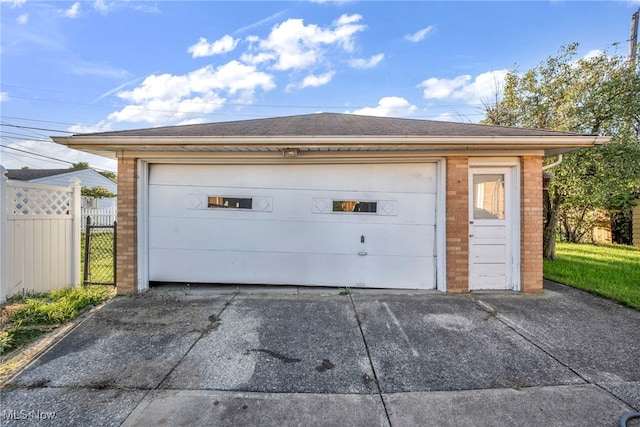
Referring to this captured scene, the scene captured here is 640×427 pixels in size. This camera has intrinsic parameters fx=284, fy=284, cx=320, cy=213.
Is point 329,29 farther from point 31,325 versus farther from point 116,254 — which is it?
point 31,325

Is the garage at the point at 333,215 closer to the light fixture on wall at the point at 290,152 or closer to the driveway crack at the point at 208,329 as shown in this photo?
the light fixture on wall at the point at 290,152

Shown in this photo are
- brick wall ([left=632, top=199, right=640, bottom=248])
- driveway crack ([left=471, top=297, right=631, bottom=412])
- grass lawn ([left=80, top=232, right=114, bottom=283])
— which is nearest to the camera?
driveway crack ([left=471, top=297, right=631, bottom=412])

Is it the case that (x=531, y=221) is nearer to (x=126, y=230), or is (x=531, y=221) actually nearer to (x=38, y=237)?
(x=126, y=230)

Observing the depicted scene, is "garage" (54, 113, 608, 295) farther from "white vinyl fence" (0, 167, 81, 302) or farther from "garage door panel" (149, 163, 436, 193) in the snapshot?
"white vinyl fence" (0, 167, 81, 302)

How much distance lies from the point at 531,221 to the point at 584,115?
5120 millimetres

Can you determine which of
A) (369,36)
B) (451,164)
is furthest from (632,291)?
(369,36)

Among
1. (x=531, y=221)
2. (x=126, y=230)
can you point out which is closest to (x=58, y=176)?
(x=126, y=230)

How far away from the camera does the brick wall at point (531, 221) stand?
14.9 feet

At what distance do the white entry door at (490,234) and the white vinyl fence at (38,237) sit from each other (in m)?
6.69

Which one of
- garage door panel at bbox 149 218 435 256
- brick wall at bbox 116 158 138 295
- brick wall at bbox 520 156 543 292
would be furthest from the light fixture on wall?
brick wall at bbox 520 156 543 292

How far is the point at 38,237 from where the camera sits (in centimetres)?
438

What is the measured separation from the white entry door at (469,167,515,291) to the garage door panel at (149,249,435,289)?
45.0 inches

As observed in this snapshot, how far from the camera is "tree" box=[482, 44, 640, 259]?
267 inches

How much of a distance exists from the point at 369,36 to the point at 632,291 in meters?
9.01
